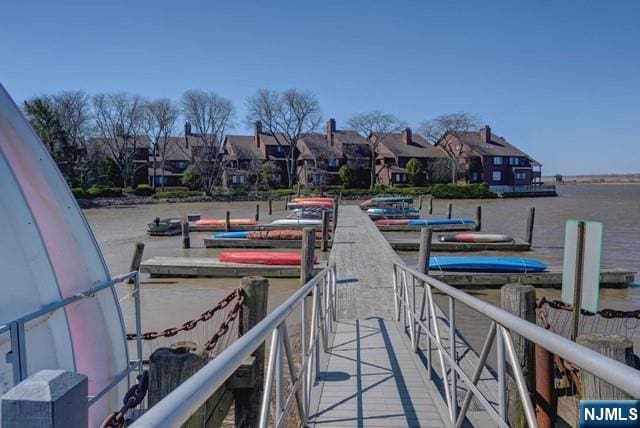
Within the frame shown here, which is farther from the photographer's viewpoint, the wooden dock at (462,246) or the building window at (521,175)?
the building window at (521,175)

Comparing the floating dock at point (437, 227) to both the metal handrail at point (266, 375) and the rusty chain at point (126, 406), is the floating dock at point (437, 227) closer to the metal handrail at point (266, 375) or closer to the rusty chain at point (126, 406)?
the metal handrail at point (266, 375)

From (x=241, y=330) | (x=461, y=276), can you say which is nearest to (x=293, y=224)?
(x=461, y=276)

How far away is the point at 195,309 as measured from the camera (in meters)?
13.6

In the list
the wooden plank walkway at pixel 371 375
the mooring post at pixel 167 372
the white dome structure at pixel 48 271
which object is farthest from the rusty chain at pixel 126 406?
the wooden plank walkway at pixel 371 375

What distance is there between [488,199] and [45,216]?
67881 millimetres

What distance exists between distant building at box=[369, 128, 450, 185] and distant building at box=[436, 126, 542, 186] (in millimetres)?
3095

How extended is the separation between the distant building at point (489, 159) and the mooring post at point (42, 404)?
80.2 meters

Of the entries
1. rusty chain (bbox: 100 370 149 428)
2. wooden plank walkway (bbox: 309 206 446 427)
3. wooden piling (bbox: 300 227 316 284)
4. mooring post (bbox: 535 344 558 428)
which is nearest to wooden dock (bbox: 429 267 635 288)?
wooden piling (bbox: 300 227 316 284)

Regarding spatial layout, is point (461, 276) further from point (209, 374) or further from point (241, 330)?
point (209, 374)

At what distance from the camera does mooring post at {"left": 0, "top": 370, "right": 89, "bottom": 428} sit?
1130mm

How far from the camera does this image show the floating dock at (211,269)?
16.5m

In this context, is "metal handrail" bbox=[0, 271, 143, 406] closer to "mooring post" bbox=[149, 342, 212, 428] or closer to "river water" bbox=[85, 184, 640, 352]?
"mooring post" bbox=[149, 342, 212, 428]

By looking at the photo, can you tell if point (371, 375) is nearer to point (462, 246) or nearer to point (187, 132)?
point (462, 246)

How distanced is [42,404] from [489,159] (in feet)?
271
